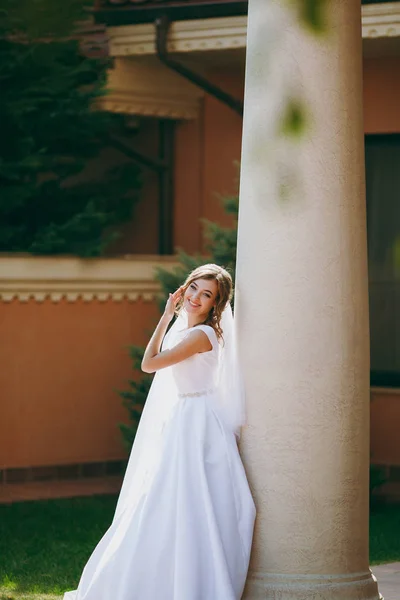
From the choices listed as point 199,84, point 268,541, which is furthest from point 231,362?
point 199,84

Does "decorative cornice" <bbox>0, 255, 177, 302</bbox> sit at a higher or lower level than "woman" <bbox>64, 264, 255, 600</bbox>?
higher

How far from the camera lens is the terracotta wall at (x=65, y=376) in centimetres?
1109

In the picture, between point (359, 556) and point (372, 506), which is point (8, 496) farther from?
point (359, 556)

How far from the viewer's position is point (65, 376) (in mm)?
11383

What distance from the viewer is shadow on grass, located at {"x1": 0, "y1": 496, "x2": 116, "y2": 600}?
274 inches

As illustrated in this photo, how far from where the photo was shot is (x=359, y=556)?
509 cm

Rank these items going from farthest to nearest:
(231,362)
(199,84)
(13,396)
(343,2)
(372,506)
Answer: (199,84) → (13,396) → (372,506) → (231,362) → (343,2)

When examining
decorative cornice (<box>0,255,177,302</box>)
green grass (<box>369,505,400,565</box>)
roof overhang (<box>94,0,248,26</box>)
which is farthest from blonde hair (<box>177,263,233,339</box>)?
roof overhang (<box>94,0,248,26</box>)

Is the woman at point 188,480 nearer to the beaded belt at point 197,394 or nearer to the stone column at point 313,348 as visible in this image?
the beaded belt at point 197,394

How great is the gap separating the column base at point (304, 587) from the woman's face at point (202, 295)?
3.98 ft

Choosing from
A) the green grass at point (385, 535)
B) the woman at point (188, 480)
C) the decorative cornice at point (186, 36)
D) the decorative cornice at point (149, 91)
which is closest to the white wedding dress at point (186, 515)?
the woman at point (188, 480)

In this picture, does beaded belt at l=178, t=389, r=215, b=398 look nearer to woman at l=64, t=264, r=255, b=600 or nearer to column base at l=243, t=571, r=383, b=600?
woman at l=64, t=264, r=255, b=600

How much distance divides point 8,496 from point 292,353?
19.4 feet

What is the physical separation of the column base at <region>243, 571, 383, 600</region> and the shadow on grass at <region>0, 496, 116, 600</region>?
6.17ft
